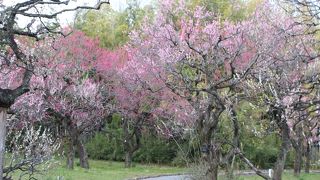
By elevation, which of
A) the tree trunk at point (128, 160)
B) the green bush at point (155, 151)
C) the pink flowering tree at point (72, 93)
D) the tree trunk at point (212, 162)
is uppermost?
the pink flowering tree at point (72, 93)

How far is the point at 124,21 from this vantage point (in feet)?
141

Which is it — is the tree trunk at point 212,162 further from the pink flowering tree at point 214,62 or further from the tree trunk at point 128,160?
the tree trunk at point 128,160

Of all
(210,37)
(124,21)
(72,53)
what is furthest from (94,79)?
(124,21)

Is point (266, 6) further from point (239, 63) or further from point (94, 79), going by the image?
point (94, 79)

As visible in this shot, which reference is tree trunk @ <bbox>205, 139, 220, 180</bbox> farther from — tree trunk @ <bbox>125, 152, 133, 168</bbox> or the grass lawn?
tree trunk @ <bbox>125, 152, 133, 168</bbox>

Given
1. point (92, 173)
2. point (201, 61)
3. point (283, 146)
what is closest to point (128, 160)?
point (92, 173)

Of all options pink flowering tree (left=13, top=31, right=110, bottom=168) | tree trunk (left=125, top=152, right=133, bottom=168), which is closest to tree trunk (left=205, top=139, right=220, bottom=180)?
pink flowering tree (left=13, top=31, right=110, bottom=168)

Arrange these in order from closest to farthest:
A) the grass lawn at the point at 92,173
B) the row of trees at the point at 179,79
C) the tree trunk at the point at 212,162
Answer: the row of trees at the point at 179,79
the tree trunk at the point at 212,162
the grass lawn at the point at 92,173

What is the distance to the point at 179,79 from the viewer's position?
63.3 feet

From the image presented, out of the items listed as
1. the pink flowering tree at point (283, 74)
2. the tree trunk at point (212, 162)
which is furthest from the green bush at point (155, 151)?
the tree trunk at point (212, 162)

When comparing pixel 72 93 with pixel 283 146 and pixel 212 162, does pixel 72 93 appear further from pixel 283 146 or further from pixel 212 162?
pixel 283 146

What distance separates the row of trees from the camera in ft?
Answer: 42.3

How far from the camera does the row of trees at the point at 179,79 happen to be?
1288 cm

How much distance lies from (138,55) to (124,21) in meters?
18.2
